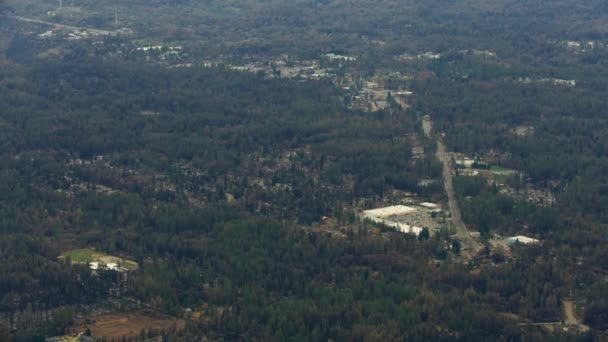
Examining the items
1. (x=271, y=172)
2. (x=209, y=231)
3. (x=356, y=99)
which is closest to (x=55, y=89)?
(x=356, y=99)

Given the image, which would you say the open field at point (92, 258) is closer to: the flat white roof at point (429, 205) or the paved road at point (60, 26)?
the flat white roof at point (429, 205)

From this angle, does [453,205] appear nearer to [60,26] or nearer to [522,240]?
[522,240]

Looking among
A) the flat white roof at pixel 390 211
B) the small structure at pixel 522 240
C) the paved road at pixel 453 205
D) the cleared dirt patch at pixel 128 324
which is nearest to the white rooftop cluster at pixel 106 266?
the cleared dirt patch at pixel 128 324

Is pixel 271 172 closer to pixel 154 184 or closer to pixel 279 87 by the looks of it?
pixel 154 184

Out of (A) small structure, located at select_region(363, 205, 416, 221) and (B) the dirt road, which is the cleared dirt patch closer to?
(B) the dirt road

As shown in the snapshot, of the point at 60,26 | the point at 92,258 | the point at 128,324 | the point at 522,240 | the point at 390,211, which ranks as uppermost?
the point at 522,240

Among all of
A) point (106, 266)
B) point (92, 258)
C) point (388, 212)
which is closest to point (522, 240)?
point (388, 212)
